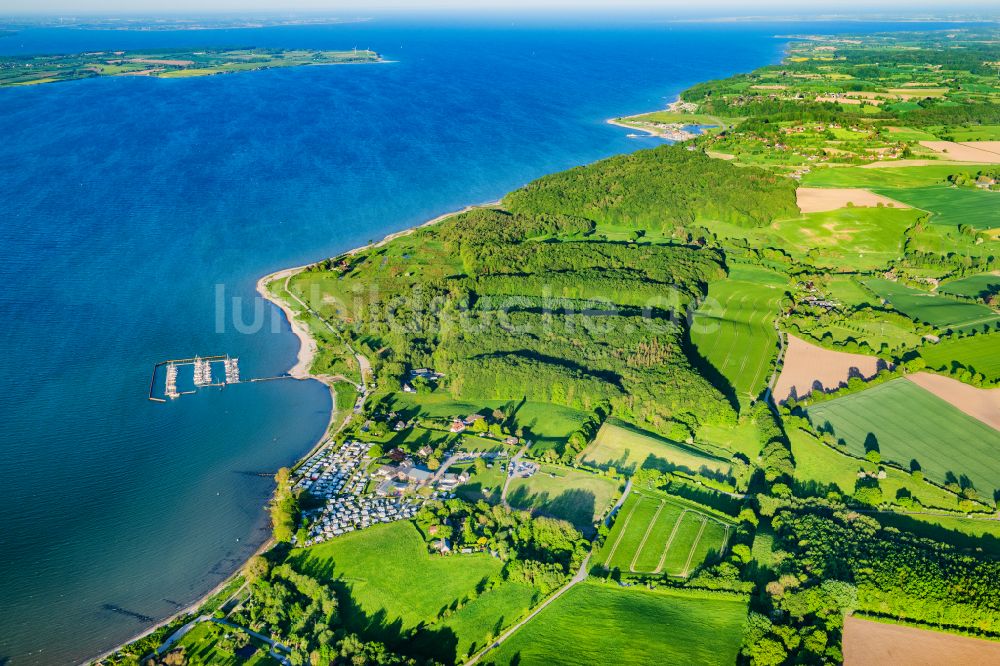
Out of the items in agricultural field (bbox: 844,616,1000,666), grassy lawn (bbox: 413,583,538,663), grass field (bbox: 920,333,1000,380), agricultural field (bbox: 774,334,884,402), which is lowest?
grassy lawn (bbox: 413,583,538,663)

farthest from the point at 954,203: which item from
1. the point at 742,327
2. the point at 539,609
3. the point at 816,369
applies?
the point at 539,609

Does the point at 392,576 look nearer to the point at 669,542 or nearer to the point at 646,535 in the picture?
the point at 646,535

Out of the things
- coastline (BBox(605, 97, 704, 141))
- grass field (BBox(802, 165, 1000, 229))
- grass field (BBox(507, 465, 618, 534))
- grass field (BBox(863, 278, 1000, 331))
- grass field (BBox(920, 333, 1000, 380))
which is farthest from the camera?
coastline (BBox(605, 97, 704, 141))

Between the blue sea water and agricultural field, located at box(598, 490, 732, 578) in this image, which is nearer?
agricultural field, located at box(598, 490, 732, 578)

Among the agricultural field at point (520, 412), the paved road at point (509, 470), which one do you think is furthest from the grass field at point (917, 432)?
the paved road at point (509, 470)

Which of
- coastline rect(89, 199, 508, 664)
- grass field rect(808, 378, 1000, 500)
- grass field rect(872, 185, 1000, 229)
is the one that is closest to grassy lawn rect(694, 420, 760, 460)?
grass field rect(808, 378, 1000, 500)

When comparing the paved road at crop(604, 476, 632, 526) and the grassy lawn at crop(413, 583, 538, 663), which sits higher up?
the paved road at crop(604, 476, 632, 526)

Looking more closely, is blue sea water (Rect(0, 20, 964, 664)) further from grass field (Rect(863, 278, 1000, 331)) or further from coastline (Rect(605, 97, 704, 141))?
grass field (Rect(863, 278, 1000, 331))

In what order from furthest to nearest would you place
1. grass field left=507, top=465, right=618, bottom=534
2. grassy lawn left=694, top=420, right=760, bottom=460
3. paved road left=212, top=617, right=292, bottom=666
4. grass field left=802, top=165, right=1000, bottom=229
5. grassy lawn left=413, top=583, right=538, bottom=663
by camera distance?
grass field left=802, top=165, right=1000, bottom=229 → grassy lawn left=694, top=420, right=760, bottom=460 → grass field left=507, top=465, right=618, bottom=534 → grassy lawn left=413, top=583, right=538, bottom=663 → paved road left=212, top=617, right=292, bottom=666
